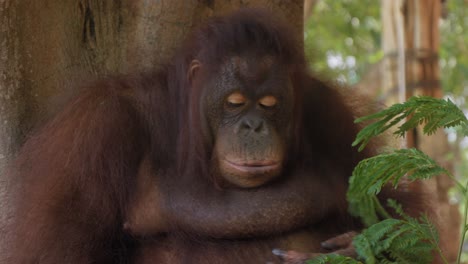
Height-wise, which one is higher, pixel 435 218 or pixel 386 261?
pixel 386 261

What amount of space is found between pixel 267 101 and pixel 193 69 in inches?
17.5

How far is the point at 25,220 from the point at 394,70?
4.90 m

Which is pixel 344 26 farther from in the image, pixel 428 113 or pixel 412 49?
pixel 428 113

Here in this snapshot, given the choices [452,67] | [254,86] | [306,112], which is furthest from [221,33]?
[452,67]

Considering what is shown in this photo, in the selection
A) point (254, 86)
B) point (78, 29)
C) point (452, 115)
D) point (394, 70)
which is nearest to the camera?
point (452, 115)

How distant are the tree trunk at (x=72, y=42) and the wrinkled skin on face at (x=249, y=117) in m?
0.70

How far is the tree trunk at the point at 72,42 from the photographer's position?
12.2 ft

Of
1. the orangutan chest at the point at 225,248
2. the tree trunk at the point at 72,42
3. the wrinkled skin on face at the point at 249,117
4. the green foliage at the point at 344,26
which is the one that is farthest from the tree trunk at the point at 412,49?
the green foliage at the point at 344,26

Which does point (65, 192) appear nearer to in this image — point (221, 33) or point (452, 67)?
point (221, 33)

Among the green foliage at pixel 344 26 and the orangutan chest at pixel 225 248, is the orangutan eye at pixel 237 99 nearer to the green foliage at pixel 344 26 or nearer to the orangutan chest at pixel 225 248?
the orangutan chest at pixel 225 248

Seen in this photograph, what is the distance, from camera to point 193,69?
360 centimetres

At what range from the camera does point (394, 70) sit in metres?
7.48

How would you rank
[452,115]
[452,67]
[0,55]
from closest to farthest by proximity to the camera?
[452,115]
[0,55]
[452,67]

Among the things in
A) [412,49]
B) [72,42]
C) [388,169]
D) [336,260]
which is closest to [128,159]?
[72,42]
